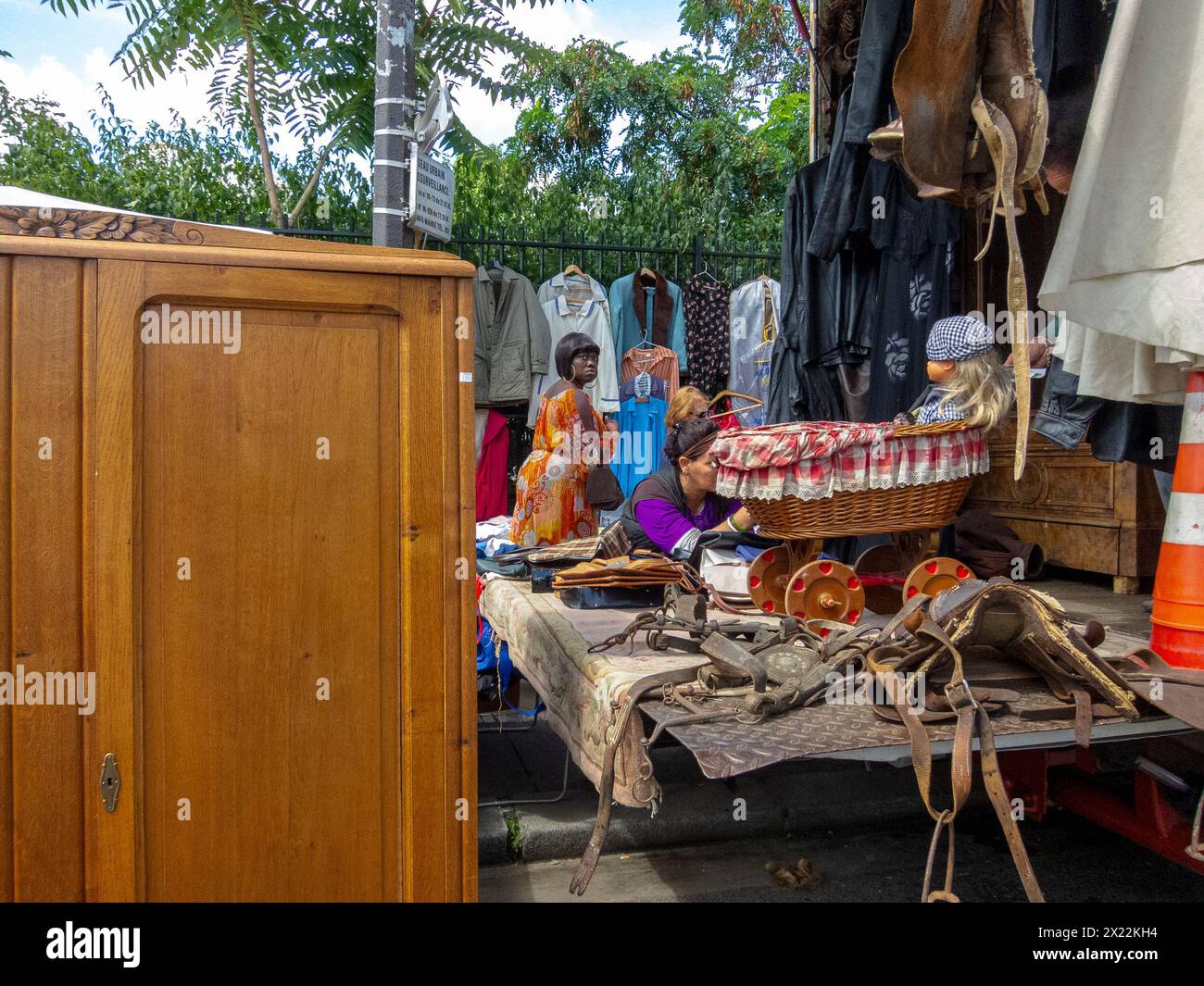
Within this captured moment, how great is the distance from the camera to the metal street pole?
3453 mm

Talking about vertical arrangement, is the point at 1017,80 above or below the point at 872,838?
above

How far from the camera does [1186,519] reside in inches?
82.4

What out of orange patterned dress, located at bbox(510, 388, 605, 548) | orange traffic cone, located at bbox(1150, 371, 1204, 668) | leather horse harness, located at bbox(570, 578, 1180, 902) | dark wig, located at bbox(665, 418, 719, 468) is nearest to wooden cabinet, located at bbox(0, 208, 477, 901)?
leather horse harness, located at bbox(570, 578, 1180, 902)

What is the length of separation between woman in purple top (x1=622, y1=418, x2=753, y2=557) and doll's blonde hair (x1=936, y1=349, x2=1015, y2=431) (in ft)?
3.73

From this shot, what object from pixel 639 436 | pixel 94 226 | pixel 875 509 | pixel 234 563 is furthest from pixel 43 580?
pixel 639 436

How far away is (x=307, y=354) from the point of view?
6.26 ft

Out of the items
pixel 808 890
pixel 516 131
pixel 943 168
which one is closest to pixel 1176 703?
pixel 943 168

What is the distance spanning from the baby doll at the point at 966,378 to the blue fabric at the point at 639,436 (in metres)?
4.24

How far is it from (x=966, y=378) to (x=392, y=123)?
7.77 ft

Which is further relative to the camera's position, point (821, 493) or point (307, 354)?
point (821, 493)

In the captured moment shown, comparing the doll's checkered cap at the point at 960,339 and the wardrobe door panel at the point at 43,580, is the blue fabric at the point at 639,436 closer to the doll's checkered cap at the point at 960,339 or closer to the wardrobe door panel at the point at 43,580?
the doll's checkered cap at the point at 960,339

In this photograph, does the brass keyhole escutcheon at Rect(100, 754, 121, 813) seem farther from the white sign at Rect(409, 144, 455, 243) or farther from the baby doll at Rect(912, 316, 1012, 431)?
the baby doll at Rect(912, 316, 1012, 431)
